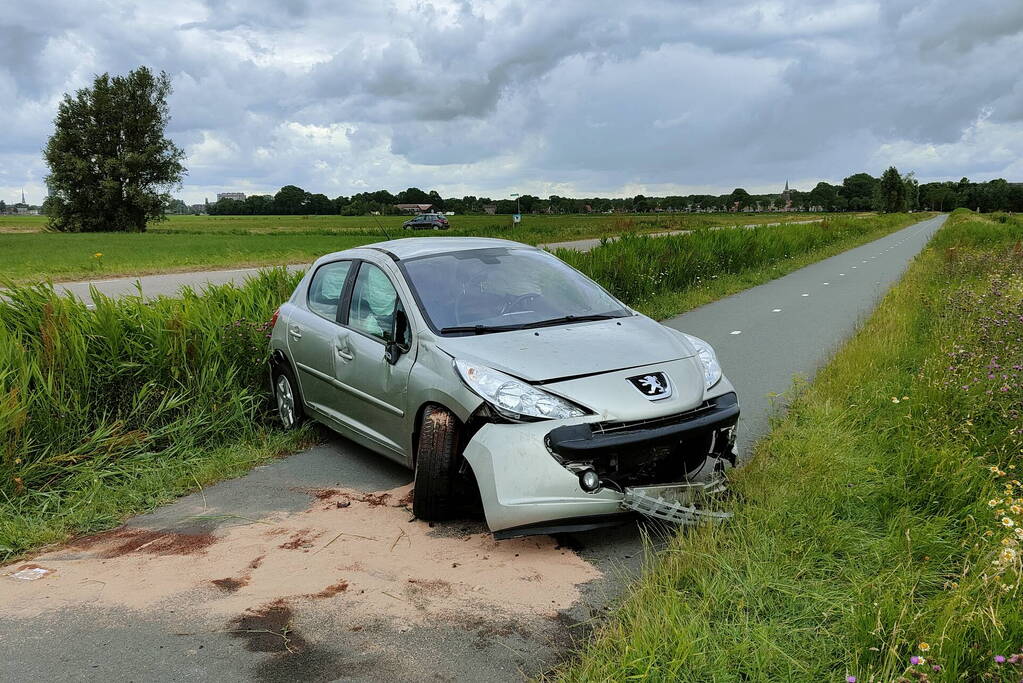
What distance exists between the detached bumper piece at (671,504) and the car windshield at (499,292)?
1377 mm

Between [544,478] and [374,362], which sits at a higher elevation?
[374,362]

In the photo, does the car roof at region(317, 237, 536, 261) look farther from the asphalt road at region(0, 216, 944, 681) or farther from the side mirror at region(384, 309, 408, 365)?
the asphalt road at region(0, 216, 944, 681)

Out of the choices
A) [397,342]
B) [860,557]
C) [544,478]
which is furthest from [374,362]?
[860,557]

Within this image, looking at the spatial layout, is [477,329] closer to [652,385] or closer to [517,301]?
[517,301]

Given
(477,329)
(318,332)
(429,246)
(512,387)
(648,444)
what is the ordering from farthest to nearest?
1. (318,332)
2. (429,246)
3. (477,329)
4. (512,387)
5. (648,444)

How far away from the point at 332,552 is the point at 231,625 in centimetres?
82

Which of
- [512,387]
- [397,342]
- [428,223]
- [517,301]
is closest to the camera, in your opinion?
[512,387]

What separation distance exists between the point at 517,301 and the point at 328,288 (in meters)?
1.69

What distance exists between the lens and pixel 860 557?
378 centimetres

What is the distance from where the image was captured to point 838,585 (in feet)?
11.4

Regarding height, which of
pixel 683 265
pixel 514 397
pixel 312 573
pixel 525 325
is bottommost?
pixel 312 573

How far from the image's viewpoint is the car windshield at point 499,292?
508 cm

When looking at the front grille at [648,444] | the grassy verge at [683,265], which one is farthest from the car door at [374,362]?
the grassy verge at [683,265]

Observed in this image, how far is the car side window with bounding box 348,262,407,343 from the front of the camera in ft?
17.4
